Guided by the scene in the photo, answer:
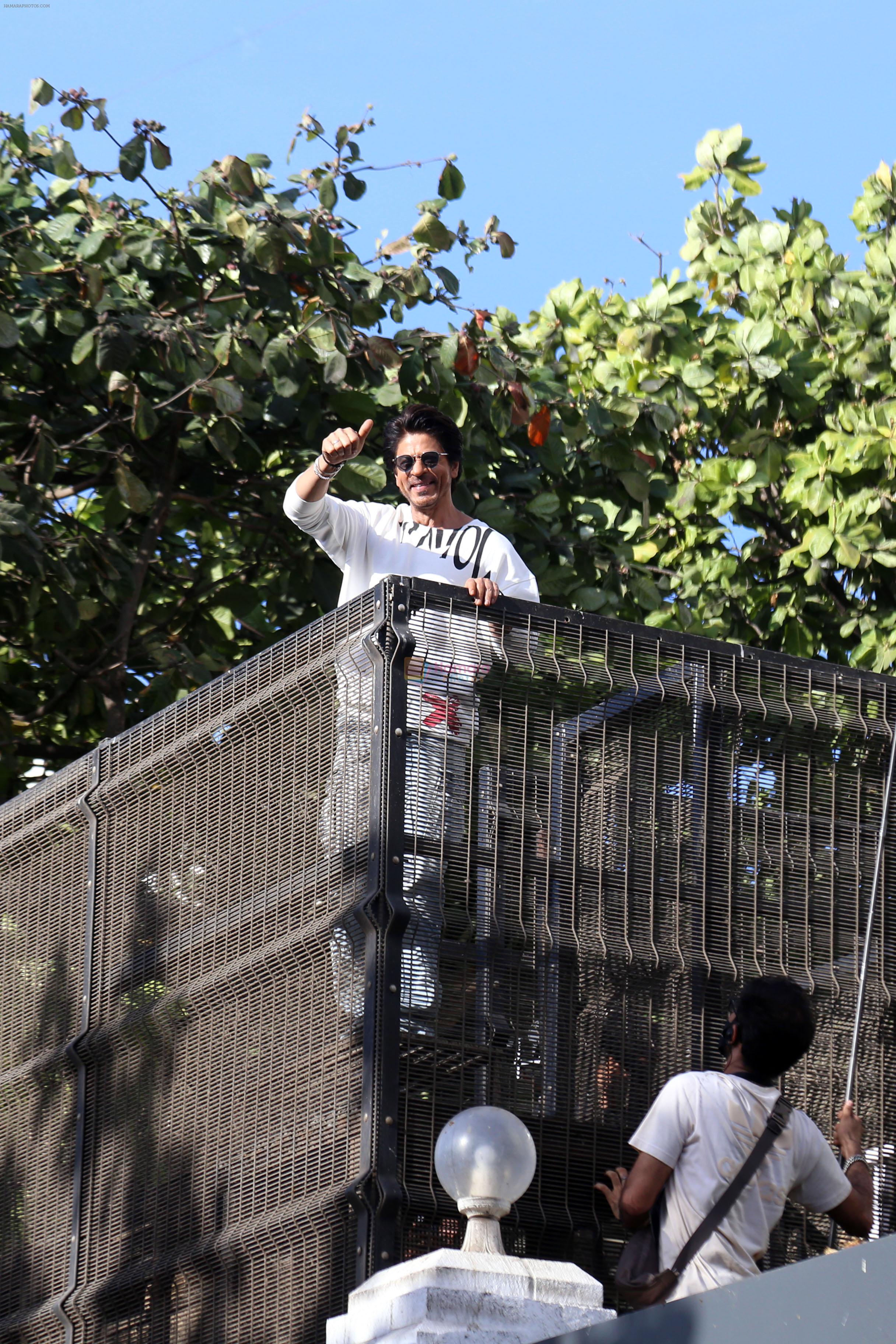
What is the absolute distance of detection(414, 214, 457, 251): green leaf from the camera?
9.08 metres

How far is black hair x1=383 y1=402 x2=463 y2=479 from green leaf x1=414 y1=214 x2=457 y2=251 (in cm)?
309

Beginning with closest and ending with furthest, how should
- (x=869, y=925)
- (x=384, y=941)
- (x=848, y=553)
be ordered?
(x=384, y=941) → (x=869, y=925) → (x=848, y=553)

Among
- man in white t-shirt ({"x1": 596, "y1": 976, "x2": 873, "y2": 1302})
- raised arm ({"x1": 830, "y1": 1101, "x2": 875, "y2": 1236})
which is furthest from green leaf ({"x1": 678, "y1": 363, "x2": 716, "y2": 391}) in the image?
man in white t-shirt ({"x1": 596, "y1": 976, "x2": 873, "y2": 1302})

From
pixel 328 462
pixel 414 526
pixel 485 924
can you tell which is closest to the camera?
pixel 485 924

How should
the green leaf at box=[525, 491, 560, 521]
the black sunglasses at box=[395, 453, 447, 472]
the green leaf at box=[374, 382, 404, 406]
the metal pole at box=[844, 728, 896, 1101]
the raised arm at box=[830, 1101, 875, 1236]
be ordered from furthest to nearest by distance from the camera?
the green leaf at box=[525, 491, 560, 521] → the green leaf at box=[374, 382, 404, 406] → the black sunglasses at box=[395, 453, 447, 472] → the metal pole at box=[844, 728, 896, 1101] → the raised arm at box=[830, 1101, 875, 1236]

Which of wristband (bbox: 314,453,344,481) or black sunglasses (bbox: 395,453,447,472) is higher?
black sunglasses (bbox: 395,453,447,472)

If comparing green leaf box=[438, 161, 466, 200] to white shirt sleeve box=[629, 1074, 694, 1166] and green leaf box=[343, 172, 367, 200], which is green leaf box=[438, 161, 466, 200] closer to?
green leaf box=[343, 172, 367, 200]

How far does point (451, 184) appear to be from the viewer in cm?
891

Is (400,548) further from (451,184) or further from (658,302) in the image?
(658,302)

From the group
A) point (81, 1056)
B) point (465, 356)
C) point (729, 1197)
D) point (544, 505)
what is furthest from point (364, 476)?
point (729, 1197)

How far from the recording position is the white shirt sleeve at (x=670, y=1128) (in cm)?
436

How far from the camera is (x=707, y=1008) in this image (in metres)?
5.27

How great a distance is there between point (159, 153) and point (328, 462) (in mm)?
3404

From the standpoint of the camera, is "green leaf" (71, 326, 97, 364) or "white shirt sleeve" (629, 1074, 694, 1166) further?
"green leaf" (71, 326, 97, 364)
